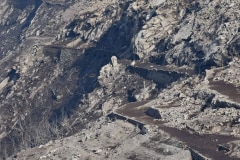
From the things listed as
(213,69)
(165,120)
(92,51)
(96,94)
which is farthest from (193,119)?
(92,51)

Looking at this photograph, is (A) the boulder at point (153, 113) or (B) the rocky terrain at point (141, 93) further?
(A) the boulder at point (153, 113)

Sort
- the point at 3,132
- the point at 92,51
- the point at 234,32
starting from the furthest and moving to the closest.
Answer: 1. the point at 92,51
2. the point at 3,132
3. the point at 234,32

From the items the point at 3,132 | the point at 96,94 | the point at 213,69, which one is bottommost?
the point at 3,132

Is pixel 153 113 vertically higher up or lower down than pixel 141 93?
higher up

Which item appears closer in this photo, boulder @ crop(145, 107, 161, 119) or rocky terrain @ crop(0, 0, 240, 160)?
rocky terrain @ crop(0, 0, 240, 160)

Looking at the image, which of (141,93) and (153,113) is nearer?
(153,113)

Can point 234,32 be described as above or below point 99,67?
above

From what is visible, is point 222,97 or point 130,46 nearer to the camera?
point 222,97

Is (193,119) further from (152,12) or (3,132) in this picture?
(3,132)
